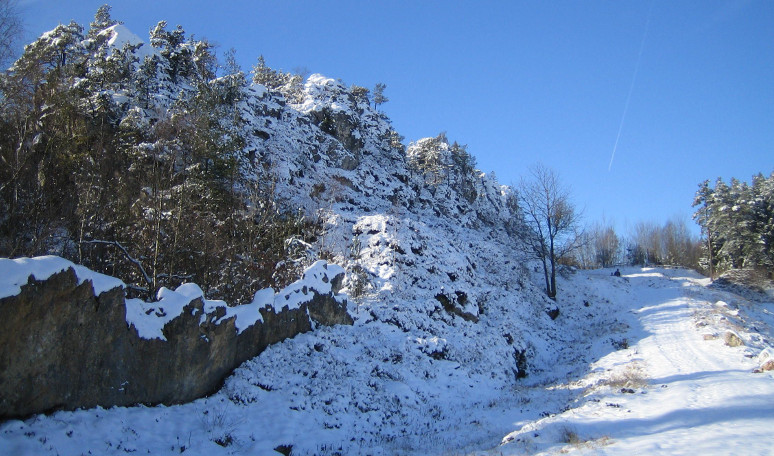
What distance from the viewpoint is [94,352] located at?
7.06 m

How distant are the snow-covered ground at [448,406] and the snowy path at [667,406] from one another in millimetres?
46

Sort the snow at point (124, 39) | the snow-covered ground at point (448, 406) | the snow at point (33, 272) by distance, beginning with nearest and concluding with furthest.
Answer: the snow at point (33, 272)
the snow-covered ground at point (448, 406)
the snow at point (124, 39)

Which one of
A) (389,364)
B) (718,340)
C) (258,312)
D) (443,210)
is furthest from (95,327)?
(443,210)

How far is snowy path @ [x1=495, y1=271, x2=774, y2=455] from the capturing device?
727 cm

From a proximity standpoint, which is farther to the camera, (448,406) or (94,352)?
(448,406)

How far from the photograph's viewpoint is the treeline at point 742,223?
117ft

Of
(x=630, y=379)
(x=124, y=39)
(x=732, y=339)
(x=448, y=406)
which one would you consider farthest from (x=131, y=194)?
(x=732, y=339)

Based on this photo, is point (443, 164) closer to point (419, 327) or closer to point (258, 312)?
point (419, 327)

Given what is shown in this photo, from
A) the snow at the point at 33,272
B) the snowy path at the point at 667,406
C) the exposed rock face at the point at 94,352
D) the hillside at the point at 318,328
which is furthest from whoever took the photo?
the hillside at the point at 318,328

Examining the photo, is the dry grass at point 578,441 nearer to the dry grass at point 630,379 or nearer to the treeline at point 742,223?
the dry grass at point 630,379

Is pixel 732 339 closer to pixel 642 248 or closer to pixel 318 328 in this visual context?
pixel 318 328

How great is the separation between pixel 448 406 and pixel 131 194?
1450 centimetres

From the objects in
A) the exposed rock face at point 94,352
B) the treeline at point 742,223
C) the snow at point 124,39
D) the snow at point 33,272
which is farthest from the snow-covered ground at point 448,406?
the snow at point 124,39

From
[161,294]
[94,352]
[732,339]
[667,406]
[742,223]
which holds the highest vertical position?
[742,223]
